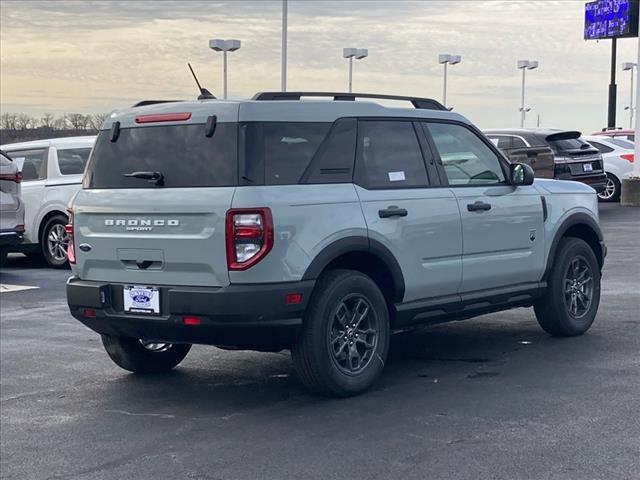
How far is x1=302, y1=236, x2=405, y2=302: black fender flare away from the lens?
6.54 m

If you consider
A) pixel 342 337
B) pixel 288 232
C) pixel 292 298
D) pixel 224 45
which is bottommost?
pixel 342 337

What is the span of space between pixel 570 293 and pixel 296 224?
332cm

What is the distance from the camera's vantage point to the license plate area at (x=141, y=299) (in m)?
6.61

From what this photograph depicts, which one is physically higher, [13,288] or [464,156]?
[464,156]

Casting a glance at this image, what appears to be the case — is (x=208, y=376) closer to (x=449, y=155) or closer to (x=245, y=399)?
(x=245, y=399)

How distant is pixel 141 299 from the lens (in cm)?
669

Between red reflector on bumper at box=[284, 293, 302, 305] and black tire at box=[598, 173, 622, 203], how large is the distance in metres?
20.5

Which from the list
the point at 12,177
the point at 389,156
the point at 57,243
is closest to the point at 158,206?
the point at 389,156

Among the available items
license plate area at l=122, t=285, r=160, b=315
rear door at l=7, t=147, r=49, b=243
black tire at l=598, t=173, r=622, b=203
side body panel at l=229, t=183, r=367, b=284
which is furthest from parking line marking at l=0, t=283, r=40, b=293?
black tire at l=598, t=173, r=622, b=203

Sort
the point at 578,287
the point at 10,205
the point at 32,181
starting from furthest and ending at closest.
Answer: the point at 32,181 < the point at 10,205 < the point at 578,287

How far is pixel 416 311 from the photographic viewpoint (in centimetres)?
734

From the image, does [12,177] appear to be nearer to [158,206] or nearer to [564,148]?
[158,206]

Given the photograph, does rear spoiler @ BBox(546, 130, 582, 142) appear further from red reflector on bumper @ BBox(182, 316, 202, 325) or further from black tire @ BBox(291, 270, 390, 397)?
red reflector on bumper @ BBox(182, 316, 202, 325)

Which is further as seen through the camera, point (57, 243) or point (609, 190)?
point (609, 190)
